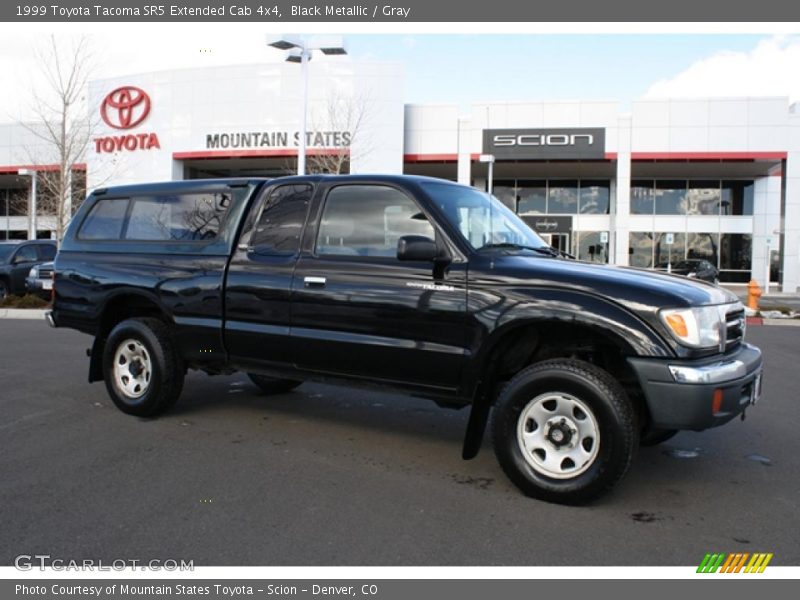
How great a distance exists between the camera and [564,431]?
12.8 ft

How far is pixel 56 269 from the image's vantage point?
6.23 m

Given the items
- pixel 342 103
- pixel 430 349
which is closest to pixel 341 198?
pixel 430 349

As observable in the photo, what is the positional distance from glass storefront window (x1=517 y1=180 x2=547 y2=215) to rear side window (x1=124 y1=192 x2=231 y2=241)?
92.9 feet

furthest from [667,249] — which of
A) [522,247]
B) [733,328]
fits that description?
[733,328]

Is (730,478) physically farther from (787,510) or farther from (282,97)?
(282,97)

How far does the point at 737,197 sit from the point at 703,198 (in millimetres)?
1601

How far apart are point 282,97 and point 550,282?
27.1 m

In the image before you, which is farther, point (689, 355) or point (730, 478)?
point (730, 478)

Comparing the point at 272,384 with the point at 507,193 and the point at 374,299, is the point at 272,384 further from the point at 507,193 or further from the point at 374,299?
the point at 507,193

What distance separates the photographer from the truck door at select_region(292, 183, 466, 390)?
4262mm

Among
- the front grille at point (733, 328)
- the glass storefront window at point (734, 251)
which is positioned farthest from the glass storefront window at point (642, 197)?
the front grille at point (733, 328)

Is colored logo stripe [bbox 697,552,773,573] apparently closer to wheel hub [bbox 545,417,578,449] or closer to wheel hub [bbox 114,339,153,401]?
wheel hub [bbox 545,417,578,449]

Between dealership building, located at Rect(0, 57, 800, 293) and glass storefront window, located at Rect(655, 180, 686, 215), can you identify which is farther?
glass storefront window, located at Rect(655, 180, 686, 215)

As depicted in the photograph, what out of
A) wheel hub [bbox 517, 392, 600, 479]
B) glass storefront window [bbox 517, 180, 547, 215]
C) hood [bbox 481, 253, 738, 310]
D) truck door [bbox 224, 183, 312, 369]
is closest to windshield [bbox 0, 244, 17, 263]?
truck door [bbox 224, 183, 312, 369]
